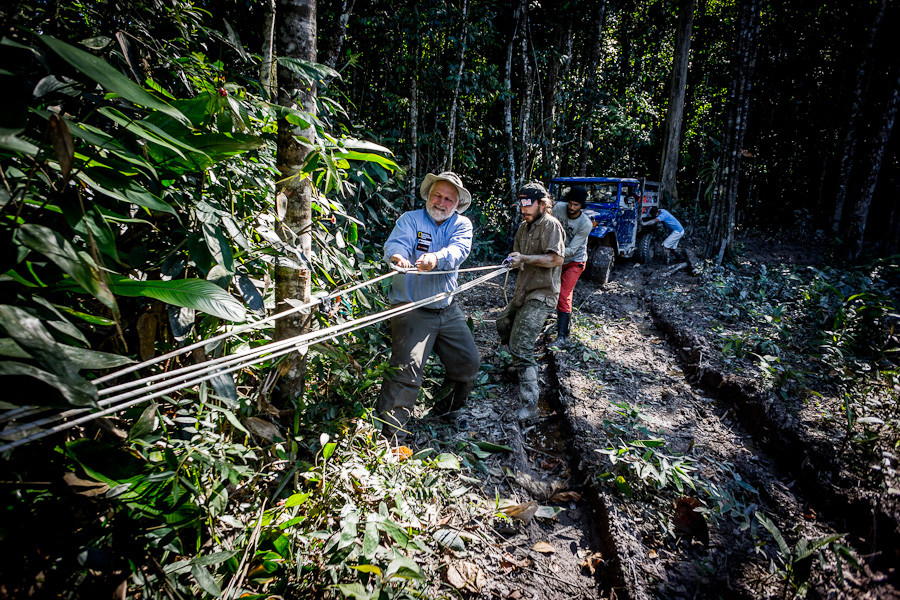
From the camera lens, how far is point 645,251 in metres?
9.88

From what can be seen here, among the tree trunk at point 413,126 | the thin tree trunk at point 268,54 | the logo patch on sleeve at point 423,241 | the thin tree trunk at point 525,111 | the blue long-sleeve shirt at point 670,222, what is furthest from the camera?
the thin tree trunk at point 525,111

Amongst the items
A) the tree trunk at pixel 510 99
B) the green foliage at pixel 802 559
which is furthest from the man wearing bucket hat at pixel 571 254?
the tree trunk at pixel 510 99

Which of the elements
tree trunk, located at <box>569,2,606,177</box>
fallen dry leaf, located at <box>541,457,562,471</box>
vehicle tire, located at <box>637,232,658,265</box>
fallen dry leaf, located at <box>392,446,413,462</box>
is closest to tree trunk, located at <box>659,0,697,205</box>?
tree trunk, located at <box>569,2,606,177</box>

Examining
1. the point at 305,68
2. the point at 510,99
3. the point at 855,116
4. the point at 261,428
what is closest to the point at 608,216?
the point at 510,99

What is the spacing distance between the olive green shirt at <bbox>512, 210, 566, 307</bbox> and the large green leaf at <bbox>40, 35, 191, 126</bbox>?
3467 mm

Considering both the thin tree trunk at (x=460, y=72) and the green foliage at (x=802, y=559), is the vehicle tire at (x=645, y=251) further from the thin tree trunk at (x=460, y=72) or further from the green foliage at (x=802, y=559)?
the green foliage at (x=802, y=559)

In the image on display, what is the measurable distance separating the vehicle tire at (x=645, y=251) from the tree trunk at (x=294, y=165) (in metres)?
9.52

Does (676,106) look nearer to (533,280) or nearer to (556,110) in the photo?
(556,110)

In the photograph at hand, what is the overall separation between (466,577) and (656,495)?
4.82 feet

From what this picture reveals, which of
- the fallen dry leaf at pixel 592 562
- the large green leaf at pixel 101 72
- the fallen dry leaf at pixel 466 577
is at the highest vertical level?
the large green leaf at pixel 101 72

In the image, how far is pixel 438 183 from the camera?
3.27m

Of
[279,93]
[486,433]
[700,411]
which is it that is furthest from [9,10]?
[700,411]

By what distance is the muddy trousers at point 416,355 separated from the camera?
298 cm

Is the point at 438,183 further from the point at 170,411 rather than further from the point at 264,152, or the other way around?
the point at 170,411
